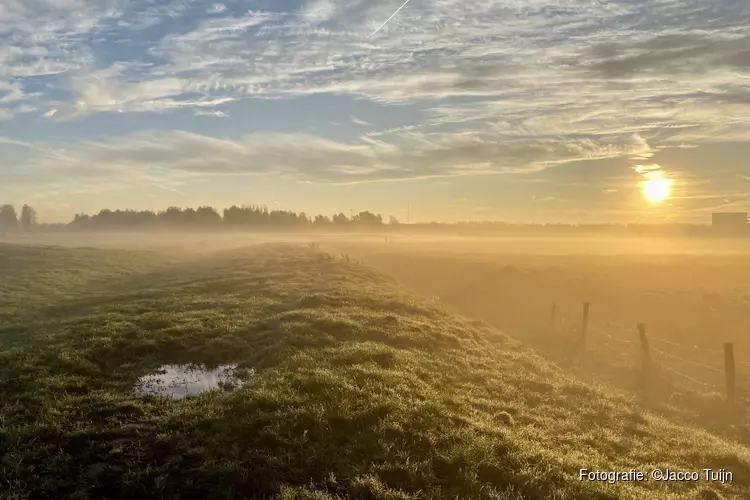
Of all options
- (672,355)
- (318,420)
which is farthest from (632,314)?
(318,420)

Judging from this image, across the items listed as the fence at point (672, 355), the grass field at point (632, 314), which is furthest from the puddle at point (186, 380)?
the fence at point (672, 355)

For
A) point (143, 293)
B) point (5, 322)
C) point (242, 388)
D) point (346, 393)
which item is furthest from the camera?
point (143, 293)

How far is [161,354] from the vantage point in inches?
713

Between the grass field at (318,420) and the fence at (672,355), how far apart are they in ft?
13.0

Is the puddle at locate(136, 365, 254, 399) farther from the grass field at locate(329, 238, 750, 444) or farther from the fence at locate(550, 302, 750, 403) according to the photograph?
the fence at locate(550, 302, 750, 403)

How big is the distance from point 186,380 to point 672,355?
89.9 feet

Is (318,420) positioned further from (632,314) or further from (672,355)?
(632,314)

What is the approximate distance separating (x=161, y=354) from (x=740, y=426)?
2207 centimetres

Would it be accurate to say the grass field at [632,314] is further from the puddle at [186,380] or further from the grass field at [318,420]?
the puddle at [186,380]

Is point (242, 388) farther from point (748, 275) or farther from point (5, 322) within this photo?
point (748, 275)

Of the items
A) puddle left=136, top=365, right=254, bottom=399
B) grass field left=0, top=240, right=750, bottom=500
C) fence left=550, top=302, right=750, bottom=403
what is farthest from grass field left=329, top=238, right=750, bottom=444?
puddle left=136, top=365, right=254, bottom=399

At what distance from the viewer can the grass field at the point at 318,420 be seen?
914 cm

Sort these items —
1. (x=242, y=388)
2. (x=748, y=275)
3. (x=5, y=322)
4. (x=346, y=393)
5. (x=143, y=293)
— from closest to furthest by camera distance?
(x=346, y=393) < (x=242, y=388) < (x=5, y=322) < (x=143, y=293) < (x=748, y=275)

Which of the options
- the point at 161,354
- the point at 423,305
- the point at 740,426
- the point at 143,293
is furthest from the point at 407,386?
the point at 143,293
